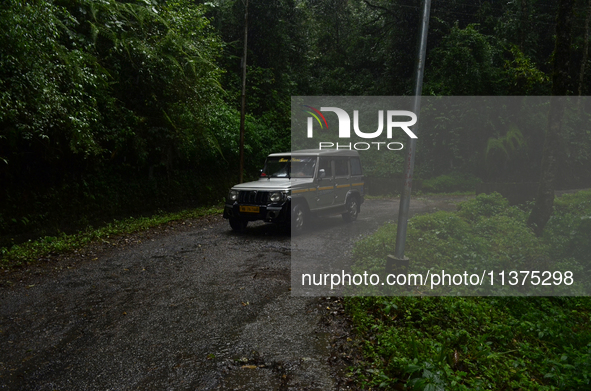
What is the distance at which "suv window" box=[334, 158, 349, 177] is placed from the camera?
1178cm

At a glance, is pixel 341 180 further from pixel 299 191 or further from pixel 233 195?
pixel 233 195

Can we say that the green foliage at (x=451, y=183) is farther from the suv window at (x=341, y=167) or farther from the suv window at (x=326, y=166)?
the suv window at (x=326, y=166)

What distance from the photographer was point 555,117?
10.5 meters

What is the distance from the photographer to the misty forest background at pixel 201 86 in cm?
923

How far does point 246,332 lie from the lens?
4887 mm

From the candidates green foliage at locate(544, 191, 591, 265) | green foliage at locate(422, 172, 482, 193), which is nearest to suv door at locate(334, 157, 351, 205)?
green foliage at locate(544, 191, 591, 265)

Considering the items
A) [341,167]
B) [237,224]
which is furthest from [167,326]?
[341,167]

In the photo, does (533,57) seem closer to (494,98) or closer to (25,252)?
(494,98)

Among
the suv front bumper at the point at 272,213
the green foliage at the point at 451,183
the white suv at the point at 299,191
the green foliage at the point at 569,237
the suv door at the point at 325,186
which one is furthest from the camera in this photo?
the green foliage at the point at 451,183

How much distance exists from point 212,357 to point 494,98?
24159 millimetres

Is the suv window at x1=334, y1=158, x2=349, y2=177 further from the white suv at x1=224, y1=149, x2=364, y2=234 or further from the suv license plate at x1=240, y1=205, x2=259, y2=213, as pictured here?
the suv license plate at x1=240, y1=205, x2=259, y2=213

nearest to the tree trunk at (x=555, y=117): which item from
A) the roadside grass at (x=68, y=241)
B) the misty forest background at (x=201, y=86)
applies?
the misty forest background at (x=201, y=86)

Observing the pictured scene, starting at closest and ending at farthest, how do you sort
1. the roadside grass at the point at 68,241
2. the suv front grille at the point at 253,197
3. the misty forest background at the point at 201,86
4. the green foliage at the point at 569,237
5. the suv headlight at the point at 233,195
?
1. the roadside grass at the point at 68,241
2. the misty forest background at the point at 201,86
3. the green foliage at the point at 569,237
4. the suv front grille at the point at 253,197
5. the suv headlight at the point at 233,195

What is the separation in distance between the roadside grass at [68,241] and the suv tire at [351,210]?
5447 millimetres
